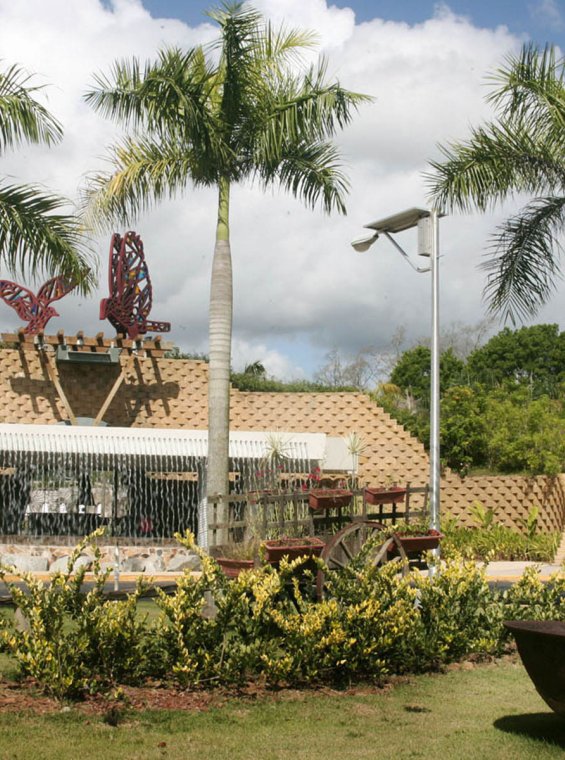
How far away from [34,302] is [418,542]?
54.1ft

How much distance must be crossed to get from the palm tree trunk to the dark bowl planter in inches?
314

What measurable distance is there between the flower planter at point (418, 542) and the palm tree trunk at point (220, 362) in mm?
3647

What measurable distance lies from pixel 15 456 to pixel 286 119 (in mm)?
11222

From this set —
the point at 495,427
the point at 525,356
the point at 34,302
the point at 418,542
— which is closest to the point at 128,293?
the point at 34,302

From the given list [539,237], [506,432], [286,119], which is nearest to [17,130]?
[286,119]

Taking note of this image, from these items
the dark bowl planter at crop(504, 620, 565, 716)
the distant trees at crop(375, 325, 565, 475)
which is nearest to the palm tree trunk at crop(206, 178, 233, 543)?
the dark bowl planter at crop(504, 620, 565, 716)

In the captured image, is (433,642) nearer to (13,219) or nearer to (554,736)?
(554,736)

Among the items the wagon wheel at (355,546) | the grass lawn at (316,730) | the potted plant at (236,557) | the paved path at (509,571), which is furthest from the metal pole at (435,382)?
the paved path at (509,571)

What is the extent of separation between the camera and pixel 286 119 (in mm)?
14328

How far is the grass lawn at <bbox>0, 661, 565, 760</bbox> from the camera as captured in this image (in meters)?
5.75

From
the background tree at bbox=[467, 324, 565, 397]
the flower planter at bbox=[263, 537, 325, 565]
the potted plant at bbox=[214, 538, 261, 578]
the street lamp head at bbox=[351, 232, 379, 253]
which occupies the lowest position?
the potted plant at bbox=[214, 538, 261, 578]

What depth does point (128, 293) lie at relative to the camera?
81.5 feet

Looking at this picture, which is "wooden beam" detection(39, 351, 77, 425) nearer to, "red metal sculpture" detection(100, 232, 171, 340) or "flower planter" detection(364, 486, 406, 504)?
"red metal sculpture" detection(100, 232, 171, 340)

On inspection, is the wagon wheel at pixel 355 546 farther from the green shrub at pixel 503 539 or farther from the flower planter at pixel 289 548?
the green shrub at pixel 503 539
